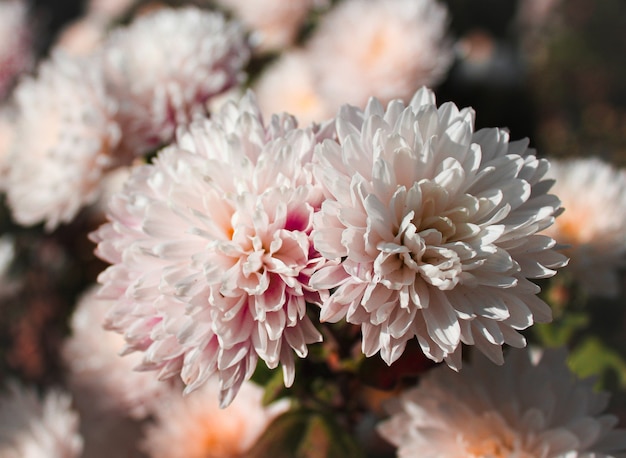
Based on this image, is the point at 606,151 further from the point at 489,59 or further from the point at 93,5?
the point at 93,5

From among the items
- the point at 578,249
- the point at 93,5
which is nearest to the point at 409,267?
the point at 578,249

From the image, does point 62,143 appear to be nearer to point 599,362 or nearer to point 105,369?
point 105,369

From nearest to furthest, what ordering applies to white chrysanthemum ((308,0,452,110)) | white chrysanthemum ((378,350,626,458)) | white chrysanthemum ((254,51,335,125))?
white chrysanthemum ((378,350,626,458))
white chrysanthemum ((308,0,452,110))
white chrysanthemum ((254,51,335,125))

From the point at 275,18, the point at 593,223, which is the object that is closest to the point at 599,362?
the point at 593,223

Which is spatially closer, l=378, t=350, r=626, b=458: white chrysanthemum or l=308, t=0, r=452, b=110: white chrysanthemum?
l=378, t=350, r=626, b=458: white chrysanthemum

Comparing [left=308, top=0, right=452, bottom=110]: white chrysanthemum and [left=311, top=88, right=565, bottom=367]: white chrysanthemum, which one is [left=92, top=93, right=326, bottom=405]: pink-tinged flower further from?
[left=308, top=0, right=452, bottom=110]: white chrysanthemum

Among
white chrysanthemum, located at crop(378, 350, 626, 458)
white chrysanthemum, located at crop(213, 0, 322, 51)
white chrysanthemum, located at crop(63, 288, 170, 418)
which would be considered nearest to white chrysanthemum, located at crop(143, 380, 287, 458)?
white chrysanthemum, located at crop(63, 288, 170, 418)

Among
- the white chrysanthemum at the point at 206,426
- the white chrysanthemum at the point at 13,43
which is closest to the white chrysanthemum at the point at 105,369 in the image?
the white chrysanthemum at the point at 206,426

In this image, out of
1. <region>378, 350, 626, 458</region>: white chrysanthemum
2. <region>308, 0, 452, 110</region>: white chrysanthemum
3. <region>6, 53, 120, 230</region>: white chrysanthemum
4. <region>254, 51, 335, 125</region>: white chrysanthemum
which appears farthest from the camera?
<region>254, 51, 335, 125</region>: white chrysanthemum
